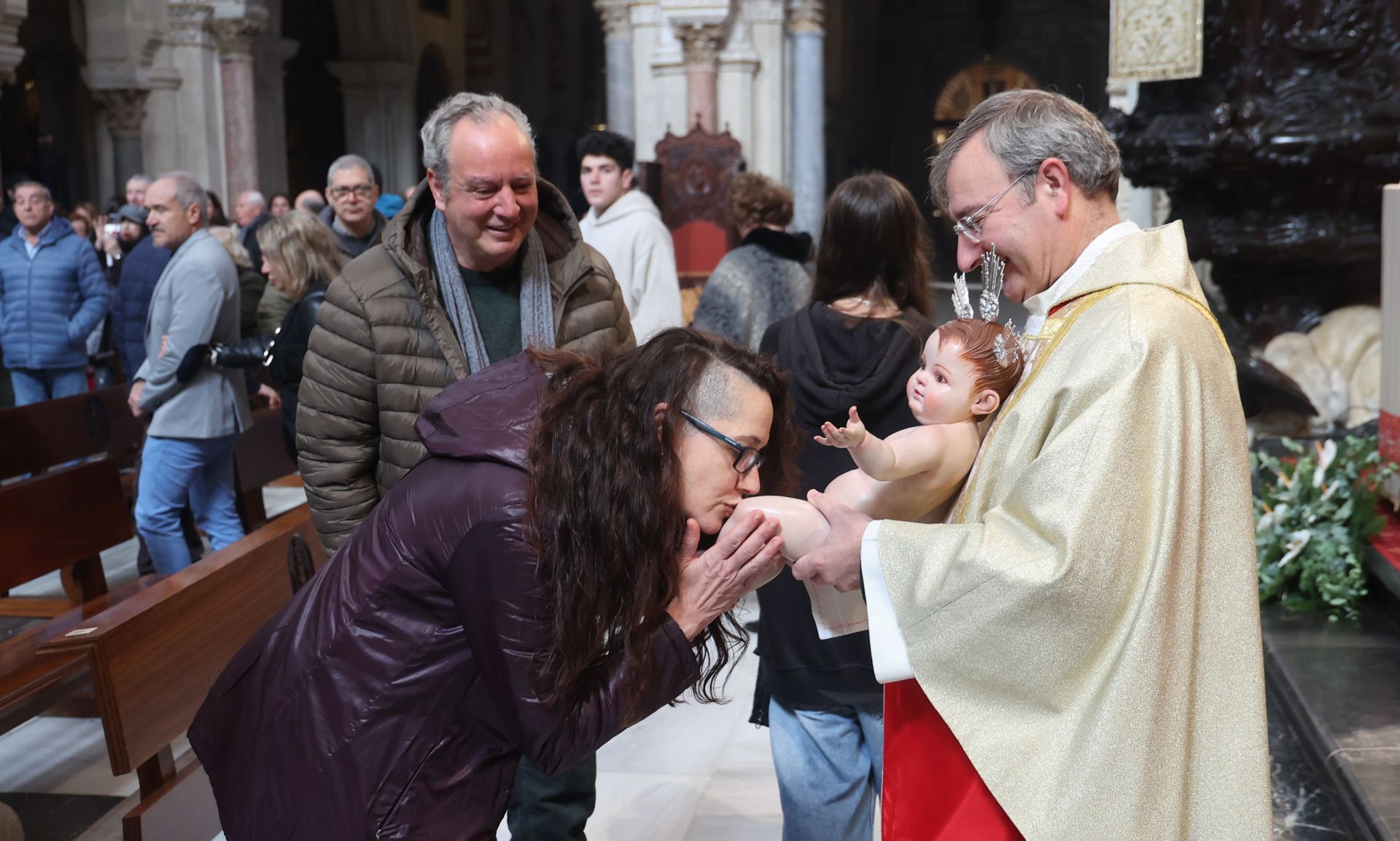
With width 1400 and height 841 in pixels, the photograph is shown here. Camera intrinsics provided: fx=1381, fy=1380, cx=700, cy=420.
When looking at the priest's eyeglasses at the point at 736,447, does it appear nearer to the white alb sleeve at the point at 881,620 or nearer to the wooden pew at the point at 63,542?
the white alb sleeve at the point at 881,620

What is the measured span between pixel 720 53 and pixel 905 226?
1072cm

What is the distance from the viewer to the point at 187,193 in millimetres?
5734

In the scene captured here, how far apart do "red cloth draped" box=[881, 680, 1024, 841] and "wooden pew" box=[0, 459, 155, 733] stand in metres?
2.06

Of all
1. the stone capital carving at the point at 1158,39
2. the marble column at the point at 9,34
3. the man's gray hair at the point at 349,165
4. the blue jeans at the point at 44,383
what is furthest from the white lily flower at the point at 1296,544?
the marble column at the point at 9,34

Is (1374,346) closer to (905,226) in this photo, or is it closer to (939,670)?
(905,226)

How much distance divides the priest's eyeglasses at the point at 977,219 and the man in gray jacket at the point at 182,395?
382cm

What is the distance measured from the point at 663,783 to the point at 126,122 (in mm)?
11661

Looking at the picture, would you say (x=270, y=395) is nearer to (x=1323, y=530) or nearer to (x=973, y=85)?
(x=1323, y=530)

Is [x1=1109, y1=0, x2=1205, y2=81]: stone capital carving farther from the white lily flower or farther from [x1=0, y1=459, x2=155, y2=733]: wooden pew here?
[x1=0, y1=459, x2=155, y2=733]: wooden pew

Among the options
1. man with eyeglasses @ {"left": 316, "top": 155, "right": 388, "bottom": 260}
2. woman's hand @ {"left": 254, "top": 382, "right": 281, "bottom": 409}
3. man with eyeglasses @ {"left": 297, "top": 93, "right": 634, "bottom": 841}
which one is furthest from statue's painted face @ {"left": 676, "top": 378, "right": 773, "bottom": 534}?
woman's hand @ {"left": 254, "top": 382, "right": 281, "bottom": 409}

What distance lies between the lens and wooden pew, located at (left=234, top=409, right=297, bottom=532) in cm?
549

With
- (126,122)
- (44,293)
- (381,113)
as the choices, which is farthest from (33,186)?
(381,113)

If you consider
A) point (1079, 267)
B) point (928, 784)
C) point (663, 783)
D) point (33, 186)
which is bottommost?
point (663, 783)

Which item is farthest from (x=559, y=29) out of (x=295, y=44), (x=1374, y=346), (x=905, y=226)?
(x=905, y=226)
